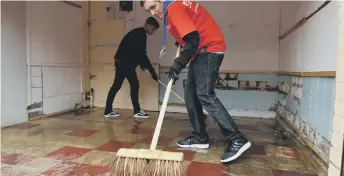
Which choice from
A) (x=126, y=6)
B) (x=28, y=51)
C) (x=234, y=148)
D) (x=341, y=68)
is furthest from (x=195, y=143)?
(x=126, y=6)

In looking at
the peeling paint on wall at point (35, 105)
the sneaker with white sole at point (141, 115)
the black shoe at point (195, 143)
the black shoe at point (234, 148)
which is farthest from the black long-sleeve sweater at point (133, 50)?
the black shoe at point (234, 148)

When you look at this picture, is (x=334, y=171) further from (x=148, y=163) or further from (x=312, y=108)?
(x=148, y=163)

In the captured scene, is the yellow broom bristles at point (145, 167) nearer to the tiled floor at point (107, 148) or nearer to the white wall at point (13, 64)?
the tiled floor at point (107, 148)

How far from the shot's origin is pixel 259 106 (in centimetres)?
340

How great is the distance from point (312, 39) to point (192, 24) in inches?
33.6

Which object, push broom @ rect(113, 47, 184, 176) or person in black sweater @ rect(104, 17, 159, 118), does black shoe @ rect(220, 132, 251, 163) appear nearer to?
push broom @ rect(113, 47, 184, 176)

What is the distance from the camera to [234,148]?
1710 mm

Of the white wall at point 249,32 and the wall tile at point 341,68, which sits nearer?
the wall tile at point 341,68

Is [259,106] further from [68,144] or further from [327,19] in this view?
[68,144]

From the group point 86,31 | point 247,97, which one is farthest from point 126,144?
point 86,31

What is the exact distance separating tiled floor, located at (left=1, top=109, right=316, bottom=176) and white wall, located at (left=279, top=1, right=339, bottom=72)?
0.65 metres

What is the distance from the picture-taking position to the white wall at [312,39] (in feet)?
4.54

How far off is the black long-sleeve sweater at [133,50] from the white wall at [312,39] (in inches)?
60.9

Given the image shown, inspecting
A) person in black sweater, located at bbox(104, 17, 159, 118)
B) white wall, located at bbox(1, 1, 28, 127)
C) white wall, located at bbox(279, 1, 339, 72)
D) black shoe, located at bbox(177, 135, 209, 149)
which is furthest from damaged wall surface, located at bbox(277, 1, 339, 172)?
white wall, located at bbox(1, 1, 28, 127)
